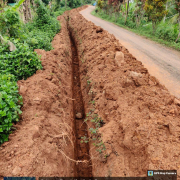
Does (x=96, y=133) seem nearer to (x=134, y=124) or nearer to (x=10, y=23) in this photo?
(x=134, y=124)

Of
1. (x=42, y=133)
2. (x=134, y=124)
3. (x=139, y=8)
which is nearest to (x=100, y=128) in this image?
(x=134, y=124)

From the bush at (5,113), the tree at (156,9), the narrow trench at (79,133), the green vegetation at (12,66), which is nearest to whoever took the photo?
the bush at (5,113)

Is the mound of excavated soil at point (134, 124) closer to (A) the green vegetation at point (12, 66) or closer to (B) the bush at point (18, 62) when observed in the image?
(A) the green vegetation at point (12, 66)

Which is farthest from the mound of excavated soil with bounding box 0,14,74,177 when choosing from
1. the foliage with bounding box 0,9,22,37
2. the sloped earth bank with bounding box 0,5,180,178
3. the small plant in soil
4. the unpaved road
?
the unpaved road

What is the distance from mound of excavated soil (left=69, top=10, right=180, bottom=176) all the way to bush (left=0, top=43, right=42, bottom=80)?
8.93 ft

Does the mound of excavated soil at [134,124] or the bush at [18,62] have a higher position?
the bush at [18,62]

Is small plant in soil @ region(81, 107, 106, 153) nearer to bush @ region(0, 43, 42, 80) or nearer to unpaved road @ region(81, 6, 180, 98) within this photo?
bush @ region(0, 43, 42, 80)

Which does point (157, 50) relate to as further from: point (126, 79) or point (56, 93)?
point (56, 93)

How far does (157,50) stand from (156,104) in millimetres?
7024

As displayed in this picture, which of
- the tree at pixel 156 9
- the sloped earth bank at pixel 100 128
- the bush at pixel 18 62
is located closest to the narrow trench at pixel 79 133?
the sloped earth bank at pixel 100 128

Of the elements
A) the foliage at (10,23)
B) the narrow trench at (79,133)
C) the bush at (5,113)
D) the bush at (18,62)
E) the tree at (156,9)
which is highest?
the tree at (156,9)

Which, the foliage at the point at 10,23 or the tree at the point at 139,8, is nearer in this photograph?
the foliage at the point at 10,23

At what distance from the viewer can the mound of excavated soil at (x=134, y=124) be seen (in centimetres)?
325

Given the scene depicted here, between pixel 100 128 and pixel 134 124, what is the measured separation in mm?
1176
